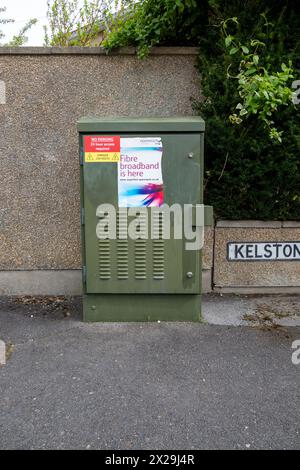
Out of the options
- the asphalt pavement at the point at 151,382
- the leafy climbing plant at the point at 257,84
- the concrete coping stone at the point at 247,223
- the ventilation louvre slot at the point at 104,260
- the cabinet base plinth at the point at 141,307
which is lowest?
the asphalt pavement at the point at 151,382

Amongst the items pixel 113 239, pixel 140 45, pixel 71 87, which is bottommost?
pixel 113 239

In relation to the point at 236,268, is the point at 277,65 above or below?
above

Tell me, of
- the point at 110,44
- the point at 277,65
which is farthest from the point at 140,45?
the point at 277,65

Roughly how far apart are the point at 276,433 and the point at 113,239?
1.89m

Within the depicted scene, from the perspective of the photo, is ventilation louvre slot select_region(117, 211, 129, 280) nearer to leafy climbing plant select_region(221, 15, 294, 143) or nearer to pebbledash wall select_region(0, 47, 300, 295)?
pebbledash wall select_region(0, 47, 300, 295)

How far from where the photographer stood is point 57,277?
15.0 ft

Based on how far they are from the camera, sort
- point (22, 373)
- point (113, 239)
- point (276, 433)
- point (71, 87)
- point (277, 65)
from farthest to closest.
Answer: point (71, 87) < point (277, 65) < point (113, 239) < point (22, 373) < point (276, 433)

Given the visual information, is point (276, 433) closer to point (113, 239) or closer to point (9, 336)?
point (113, 239)

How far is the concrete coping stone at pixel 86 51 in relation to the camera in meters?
4.24

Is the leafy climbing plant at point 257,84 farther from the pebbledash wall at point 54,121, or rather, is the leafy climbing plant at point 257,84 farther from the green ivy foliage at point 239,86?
the pebbledash wall at point 54,121

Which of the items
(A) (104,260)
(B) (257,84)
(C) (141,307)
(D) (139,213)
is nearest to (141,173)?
(D) (139,213)

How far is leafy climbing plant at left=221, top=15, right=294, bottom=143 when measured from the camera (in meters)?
3.78

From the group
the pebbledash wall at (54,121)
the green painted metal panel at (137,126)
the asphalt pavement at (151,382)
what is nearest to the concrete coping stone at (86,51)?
the pebbledash wall at (54,121)

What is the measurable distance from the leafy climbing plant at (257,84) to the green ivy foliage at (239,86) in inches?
0.5
